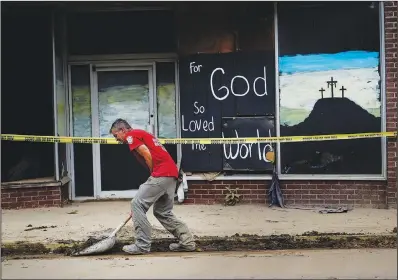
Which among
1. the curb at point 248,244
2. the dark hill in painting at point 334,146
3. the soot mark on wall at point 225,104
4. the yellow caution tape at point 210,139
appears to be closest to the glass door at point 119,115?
the yellow caution tape at point 210,139

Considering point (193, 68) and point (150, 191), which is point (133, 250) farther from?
point (193, 68)

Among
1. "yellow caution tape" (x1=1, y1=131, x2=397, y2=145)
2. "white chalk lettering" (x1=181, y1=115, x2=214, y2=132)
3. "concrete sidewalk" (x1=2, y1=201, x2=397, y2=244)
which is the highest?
"white chalk lettering" (x1=181, y1=115, x2=214, y2=132)

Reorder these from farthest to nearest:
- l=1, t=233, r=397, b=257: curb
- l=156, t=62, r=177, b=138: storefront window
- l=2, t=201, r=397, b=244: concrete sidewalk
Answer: l=156, t=62, r=177, b=138: storefront window → l=2, t=201, r=397, b=244: concrete sidewalk → l=1, t=233, r=397, b=257: curb

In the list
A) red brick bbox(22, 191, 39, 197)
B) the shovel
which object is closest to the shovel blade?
the shovel

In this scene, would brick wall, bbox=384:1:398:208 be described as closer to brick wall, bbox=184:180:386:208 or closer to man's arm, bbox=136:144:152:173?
brick wall, bbox=184:180:386:208

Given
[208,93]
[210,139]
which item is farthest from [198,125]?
Answer: [208,93]

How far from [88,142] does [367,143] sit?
4629mm

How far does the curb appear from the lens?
688cm

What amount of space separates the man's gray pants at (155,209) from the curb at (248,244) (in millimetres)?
295

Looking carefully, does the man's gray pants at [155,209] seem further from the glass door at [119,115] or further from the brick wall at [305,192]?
the glass door at [119,115]

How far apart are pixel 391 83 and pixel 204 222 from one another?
367cm

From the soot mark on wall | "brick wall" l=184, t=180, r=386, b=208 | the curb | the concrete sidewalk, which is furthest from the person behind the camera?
the soot mark on wall

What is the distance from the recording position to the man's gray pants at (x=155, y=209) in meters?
6.55

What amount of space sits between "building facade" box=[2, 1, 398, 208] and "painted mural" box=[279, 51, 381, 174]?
0.02 meters
